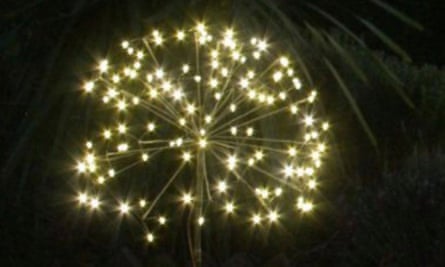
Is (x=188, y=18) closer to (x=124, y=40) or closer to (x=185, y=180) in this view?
(x=124, y=40)

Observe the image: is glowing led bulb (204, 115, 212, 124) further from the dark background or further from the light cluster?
the dark background

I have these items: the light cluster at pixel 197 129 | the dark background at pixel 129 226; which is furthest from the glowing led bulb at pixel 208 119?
the dark background at pixel 129 226

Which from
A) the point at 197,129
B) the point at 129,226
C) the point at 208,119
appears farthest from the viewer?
the point at 129,226

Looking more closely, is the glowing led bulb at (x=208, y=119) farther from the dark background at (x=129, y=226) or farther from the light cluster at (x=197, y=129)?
the dark background at (x=129, y=226)

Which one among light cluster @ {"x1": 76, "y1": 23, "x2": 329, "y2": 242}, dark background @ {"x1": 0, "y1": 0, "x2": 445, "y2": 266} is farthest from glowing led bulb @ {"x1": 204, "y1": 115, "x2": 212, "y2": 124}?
dark background @ {"x1": 0, "y1": 0, "x2": 445, "y2": 266}

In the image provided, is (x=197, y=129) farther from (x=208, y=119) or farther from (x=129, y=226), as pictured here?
(x=129, y=226)

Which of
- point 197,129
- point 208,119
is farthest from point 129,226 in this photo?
point 208,119

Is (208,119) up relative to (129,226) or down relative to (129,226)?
down

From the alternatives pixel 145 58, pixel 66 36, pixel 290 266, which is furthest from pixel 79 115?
pixel 290 266

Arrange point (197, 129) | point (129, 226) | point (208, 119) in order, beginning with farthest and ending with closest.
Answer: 1. point (129, 226)
2. point (197, 129)
3. point (208, 119)
